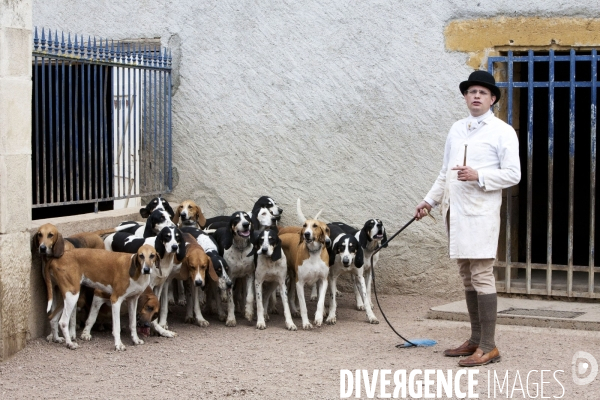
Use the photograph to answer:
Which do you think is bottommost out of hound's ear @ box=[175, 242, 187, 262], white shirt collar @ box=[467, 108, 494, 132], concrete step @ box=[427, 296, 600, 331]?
concrete step @ box=[427, 296, 600, 331]

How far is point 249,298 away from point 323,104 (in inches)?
98.7

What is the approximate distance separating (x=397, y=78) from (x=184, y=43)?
2613mm

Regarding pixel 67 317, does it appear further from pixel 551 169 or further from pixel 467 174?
pixel 551 169

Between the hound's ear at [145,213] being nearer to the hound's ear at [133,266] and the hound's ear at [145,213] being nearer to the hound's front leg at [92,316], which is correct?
the hound's front leg at [92,316]

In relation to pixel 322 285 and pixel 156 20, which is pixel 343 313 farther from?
pixel 156 20

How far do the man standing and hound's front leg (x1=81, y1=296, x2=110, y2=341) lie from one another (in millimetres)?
3110

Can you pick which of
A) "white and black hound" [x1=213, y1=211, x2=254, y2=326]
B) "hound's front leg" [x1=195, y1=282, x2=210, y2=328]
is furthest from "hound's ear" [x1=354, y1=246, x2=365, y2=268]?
"hound's front leg" [x1=195, y1=282, x2=210, y2=328]

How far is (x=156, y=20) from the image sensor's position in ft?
35.8

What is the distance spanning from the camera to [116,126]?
10320mm

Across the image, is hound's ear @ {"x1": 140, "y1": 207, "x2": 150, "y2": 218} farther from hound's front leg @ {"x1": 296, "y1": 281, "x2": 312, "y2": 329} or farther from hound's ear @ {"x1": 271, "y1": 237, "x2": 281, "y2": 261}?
hound's front leg @ {"x1": 296, "y1": 281, "x2": 312, "y2": 329}

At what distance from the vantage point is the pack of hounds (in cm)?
779

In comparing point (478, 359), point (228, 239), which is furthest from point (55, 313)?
point (478, 359)

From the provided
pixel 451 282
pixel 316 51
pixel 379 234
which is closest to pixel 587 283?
pixel 451 282

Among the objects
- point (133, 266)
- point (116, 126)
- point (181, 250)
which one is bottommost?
point (133, 266)
